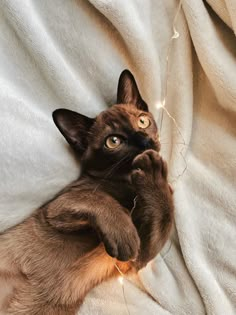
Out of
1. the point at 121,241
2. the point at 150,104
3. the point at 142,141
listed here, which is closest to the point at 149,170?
the point at 142,141

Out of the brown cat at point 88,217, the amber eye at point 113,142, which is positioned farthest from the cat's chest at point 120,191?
the amber eye at point 113,142

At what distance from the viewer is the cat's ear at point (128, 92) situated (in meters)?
1.17

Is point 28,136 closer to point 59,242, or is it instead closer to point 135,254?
point 59,242

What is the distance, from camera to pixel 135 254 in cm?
105

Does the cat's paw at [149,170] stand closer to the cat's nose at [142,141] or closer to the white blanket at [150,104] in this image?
the cat's nose at [142,141]

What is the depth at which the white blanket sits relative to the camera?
1122 mm

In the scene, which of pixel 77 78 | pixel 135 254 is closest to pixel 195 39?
pixel 77 78

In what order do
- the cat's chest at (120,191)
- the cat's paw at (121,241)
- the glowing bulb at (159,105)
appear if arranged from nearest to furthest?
the cat's paw at (121,241) → the cat's chest at (120,191) → the glowing bulb at (159,105)

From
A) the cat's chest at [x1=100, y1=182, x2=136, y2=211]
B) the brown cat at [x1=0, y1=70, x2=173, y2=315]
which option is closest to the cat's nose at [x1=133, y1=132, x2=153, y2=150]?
the brown cat at [x1=0, y1=70, x2=173, y2=315]

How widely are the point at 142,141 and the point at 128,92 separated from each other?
180 millimetres

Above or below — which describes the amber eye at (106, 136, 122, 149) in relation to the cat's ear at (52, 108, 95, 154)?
below

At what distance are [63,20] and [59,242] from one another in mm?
600

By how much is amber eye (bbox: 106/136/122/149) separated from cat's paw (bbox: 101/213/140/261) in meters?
0.19

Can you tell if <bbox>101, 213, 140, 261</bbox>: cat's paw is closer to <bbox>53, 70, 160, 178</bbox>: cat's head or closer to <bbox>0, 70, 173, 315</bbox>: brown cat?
<bbox>0, 70, 173, 315</bbox>: brown cat
